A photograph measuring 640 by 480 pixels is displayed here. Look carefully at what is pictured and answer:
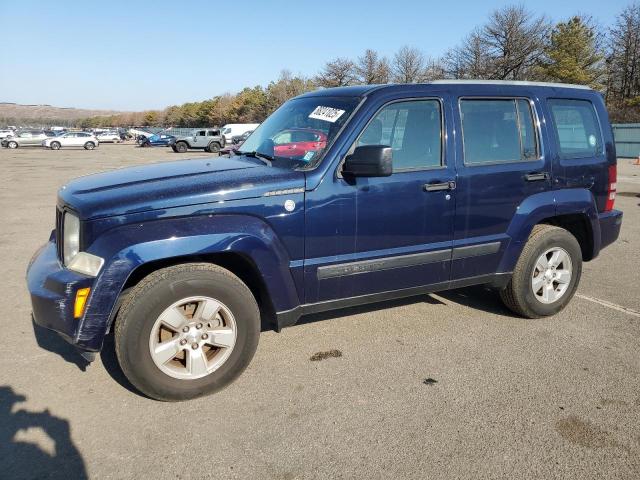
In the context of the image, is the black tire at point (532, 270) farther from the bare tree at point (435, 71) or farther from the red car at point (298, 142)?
the bare tree at point (435, 71)

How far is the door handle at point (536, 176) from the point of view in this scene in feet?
12.9

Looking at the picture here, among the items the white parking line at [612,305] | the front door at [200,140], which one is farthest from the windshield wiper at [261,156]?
the front door at [200,140]

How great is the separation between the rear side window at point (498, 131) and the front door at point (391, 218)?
27cm

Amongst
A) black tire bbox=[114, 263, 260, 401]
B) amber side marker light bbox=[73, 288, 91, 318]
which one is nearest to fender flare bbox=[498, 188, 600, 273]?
black tire bbox=[114, 263, 260, 401]

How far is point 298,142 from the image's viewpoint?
3707mm

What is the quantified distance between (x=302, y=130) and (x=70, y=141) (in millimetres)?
45322

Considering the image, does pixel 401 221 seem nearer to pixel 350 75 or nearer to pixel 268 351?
pixel 268 351

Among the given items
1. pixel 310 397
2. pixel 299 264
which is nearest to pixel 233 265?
pixel 299 264

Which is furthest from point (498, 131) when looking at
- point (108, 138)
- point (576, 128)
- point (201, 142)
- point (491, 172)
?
point (108, 138)

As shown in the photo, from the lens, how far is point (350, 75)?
195ft

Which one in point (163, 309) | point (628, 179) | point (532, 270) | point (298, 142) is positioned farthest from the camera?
point (628, 179)

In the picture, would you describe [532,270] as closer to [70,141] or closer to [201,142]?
[201,142]

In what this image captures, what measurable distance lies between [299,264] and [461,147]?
159 cm

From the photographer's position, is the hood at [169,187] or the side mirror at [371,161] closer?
the hood at [169,187]
